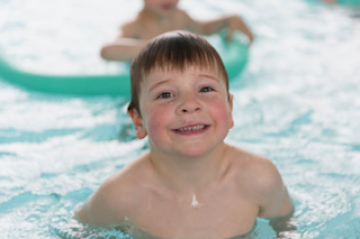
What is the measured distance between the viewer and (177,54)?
6.24 ft

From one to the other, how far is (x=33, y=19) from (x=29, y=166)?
112 inches

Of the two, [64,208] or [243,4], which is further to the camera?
[243,4]

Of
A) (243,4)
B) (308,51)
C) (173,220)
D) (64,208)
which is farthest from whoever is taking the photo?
(243,4)

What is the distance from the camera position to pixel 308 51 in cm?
463

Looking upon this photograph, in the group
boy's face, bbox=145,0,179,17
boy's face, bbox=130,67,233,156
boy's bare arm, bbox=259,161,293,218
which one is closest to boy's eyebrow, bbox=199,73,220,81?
boy's face, bbox=130,67,233,156

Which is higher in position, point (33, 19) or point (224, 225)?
point (33, 19)

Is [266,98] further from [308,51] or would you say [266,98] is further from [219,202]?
[219,202]

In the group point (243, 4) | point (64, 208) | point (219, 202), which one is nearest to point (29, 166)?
point (64, 208)

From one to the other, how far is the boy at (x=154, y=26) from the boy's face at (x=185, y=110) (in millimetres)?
1870

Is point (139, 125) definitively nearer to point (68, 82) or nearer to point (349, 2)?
point (68, 82)

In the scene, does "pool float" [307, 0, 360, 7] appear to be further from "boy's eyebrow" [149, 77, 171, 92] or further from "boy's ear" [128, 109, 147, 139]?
"boy's eyebrow" [149, 77, 171, 92]

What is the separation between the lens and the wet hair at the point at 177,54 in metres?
1.90

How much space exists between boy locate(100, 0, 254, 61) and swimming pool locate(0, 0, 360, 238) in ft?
0.95

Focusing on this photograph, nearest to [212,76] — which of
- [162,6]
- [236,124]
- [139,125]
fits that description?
[139,125]
